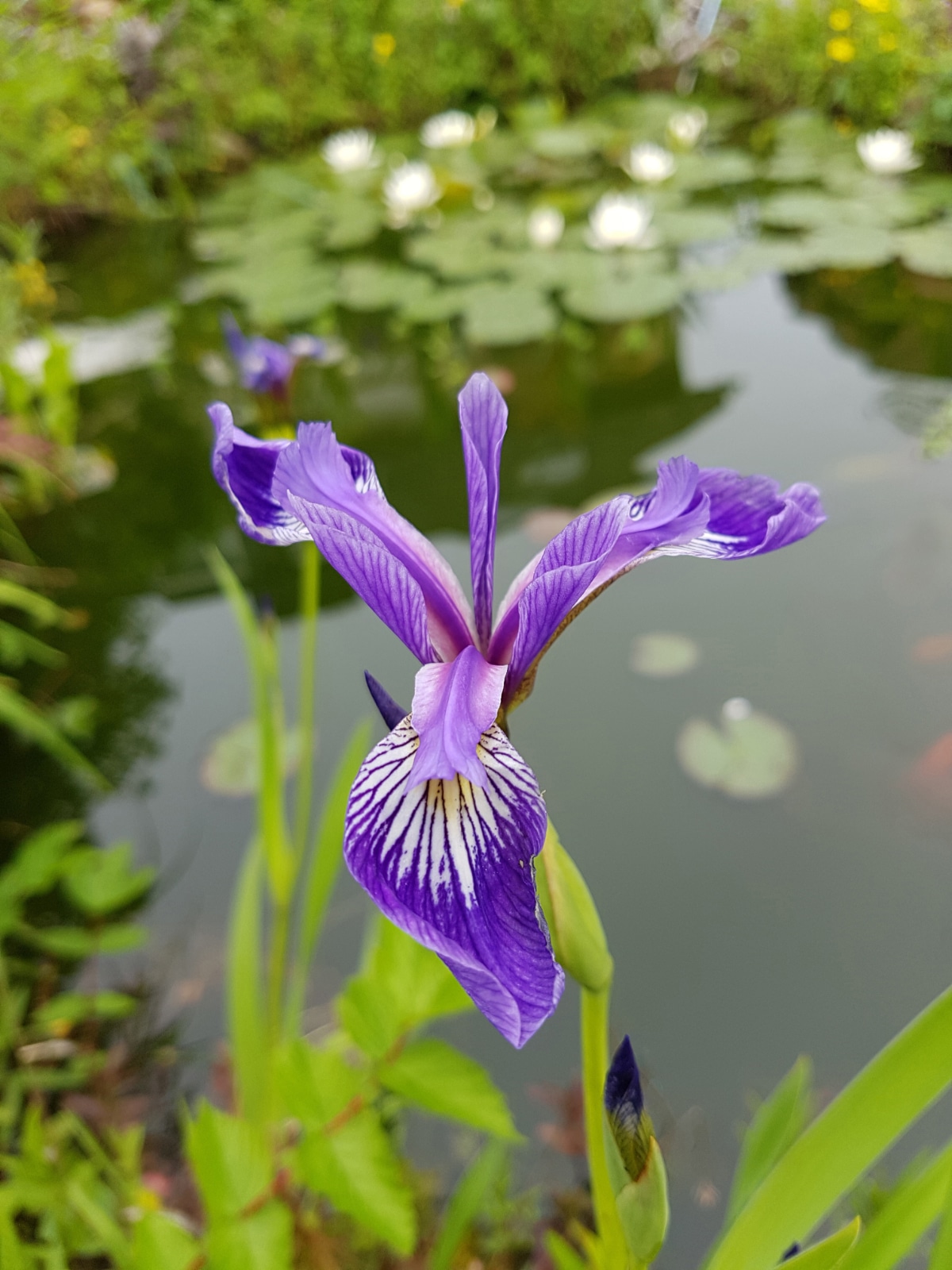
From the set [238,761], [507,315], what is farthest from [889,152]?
[238,761]

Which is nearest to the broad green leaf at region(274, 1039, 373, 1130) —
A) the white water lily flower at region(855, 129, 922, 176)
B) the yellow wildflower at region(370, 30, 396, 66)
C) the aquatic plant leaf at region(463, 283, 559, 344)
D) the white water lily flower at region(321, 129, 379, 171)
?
the aquatic plant leaf at region(463, 283, 559, 344)

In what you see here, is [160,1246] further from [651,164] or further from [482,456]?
[651,164]

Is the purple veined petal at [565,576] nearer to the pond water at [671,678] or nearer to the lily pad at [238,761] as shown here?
the pond water at [671,678]

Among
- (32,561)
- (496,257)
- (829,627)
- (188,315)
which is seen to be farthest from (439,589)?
(188,315)

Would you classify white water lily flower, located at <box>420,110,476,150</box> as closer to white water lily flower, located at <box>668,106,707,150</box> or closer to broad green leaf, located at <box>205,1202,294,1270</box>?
white water lily flower, located at <box>668,106,707,150</box>

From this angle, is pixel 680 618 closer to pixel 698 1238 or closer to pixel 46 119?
pixel 698 1238
